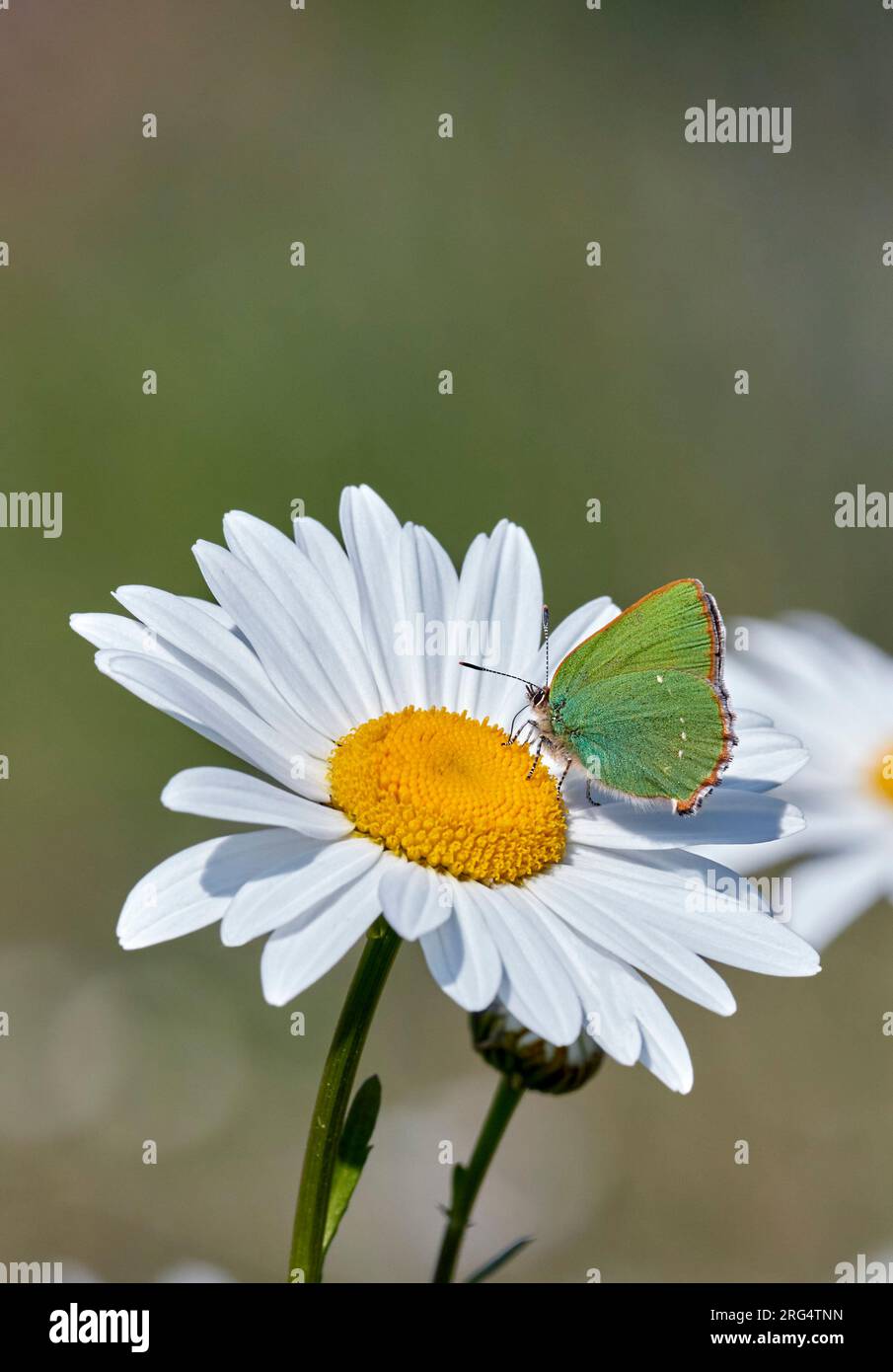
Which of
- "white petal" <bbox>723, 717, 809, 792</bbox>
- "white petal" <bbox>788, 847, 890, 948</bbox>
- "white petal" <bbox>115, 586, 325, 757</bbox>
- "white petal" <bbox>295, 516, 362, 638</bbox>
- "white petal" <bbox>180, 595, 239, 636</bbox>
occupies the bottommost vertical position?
"white petal" <bbox>788, 847, 890, 948</bbox>

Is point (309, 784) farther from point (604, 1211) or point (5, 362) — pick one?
point (5, 362)

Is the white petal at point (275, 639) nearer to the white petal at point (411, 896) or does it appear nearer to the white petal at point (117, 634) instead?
the white petal at point (117, 634)

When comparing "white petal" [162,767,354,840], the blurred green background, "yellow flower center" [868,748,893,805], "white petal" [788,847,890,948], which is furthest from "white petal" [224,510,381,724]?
the blurred green background

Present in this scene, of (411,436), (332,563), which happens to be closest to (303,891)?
(332,563)

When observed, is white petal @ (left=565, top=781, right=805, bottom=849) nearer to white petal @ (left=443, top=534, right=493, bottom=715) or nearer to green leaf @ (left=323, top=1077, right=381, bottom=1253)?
white petal @ (left=443, top=534, right=493, bottom=715)

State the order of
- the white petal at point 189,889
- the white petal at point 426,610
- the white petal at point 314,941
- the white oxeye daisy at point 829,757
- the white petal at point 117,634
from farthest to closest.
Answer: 1. the white oxeye daisy at point 829,757
2. the white petal at point 426,610
3. the white petal at point 117,634
4. the white petal at point 189,889
5. the white petal at point 314,941

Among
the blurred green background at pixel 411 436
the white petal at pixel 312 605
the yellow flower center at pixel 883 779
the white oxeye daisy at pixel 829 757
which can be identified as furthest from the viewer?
Result: the blurred green background at pixel 411 436

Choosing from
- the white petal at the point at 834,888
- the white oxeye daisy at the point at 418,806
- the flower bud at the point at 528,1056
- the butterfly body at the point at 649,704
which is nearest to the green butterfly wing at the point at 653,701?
the butterfly body at the point at 649,704
